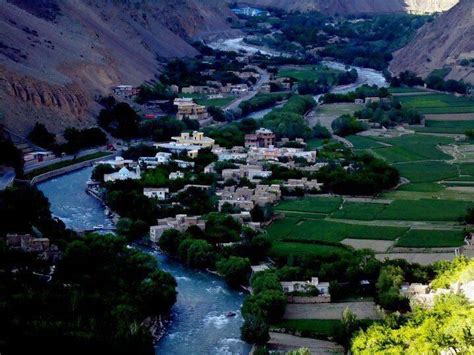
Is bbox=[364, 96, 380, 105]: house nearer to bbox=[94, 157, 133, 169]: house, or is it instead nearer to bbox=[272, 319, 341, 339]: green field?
bbox=[94, 157, 133, 169]: house

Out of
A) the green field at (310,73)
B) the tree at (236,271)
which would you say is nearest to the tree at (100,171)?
the tree at (236,271)

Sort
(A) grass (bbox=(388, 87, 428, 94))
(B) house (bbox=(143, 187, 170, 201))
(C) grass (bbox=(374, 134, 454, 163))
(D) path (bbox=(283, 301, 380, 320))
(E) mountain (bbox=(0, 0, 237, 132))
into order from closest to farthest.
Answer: (D) path (bbox=(283, 301, 380, 320)) < (B) house (bbox=(143, 187, 170, 201)) < (C) grass (bbox=(374, 134, 454, 163)) < (E) mountain (bbox=(0, 0, 237, 132)) < (A) grass (bbox=(388, 87, 428, 94))

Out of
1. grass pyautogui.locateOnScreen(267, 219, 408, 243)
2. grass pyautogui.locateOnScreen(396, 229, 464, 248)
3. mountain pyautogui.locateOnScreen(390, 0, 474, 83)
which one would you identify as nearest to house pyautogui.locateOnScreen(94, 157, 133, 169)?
grass pyautogui.locateOnScreen(267, 219, 408, 243)

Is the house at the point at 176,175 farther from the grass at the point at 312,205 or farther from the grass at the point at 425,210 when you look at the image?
the grass at the point at 425,210

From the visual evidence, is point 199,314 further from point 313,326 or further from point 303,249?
point 303,249

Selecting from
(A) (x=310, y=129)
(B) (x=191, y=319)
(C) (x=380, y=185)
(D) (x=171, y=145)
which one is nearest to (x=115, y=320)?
(B) (x=191, y=319)
